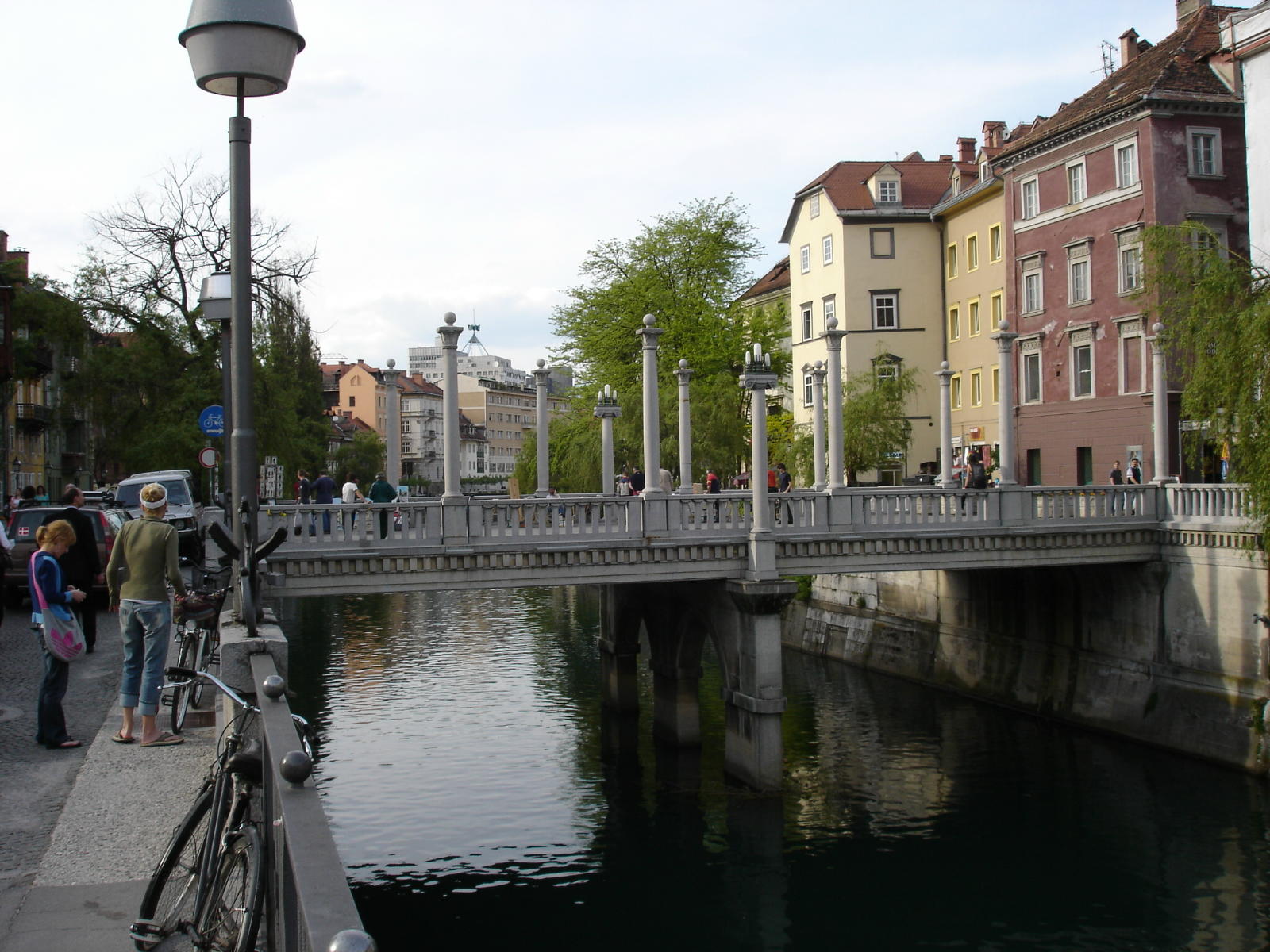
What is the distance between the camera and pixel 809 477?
43.3 metres

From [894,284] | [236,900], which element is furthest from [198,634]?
[894,284]

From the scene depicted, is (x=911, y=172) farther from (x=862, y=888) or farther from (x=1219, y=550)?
(x=862, y=888)

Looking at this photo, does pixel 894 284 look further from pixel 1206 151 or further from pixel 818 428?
pixel 818 428

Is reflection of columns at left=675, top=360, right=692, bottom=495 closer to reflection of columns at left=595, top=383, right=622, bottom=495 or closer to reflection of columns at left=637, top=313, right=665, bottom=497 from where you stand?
reflection of columns at left=595, top=383, right=622, bottom=495

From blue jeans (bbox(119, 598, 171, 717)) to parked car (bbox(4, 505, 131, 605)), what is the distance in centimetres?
1317

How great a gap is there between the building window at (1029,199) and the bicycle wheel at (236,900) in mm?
41518

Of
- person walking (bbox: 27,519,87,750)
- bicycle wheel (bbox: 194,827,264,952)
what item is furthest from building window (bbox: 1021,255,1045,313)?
bicycle wheel (bbox: 194,827,264,952)

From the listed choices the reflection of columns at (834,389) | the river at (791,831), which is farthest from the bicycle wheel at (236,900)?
the reflection of columns at (834,389)

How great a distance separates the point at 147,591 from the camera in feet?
29.8

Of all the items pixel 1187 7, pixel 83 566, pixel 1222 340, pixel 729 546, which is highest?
pixel 1187 7

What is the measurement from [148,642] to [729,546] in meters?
13.5

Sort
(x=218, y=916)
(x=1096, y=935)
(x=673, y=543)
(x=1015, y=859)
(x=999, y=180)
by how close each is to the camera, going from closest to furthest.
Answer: (x=218, y=916) → (x=1096, y=935) → (x=1015, y=859) → (x=673, y=543) → (x=999, y=180)

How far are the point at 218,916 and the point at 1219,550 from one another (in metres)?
23.2

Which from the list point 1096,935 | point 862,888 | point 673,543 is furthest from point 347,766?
point 1096,935
